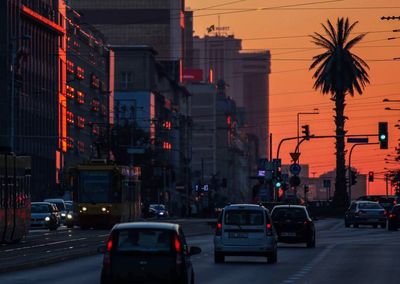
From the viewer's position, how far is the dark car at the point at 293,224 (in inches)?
1946

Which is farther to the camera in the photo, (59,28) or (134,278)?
(59,28)

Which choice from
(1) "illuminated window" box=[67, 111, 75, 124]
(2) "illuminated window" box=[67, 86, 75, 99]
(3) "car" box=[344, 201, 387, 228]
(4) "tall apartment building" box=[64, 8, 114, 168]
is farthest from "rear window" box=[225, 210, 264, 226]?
(2) "illuminated window" box=[67, 86, 75, 99]

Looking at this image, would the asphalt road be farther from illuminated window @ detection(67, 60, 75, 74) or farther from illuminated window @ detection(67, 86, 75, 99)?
illuminated window @ detection(67, 60, 75, 74)

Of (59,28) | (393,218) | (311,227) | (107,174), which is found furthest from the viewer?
(59,28)

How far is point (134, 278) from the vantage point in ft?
74.6

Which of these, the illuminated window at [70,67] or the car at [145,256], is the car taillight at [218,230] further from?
the illuminated window at [70,67]

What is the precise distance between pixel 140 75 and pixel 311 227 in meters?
133

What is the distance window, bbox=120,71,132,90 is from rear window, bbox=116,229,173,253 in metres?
161

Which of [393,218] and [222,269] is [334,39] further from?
[222,269]

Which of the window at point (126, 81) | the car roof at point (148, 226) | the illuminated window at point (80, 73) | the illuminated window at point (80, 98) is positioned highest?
the window at point (126, 81)

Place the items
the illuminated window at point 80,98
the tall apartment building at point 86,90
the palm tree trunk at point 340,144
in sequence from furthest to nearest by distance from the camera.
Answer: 1. the illuminated window at point 80,98
2. the tall apartment building at point 86,90
3. the palm tree trunk at point 340,144

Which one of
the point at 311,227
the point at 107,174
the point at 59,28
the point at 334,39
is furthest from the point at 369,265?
the point at 59,28

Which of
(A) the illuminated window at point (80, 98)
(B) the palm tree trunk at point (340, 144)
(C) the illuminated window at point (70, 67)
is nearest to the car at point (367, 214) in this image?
(B) the palm tree trunk at point (340, 144)

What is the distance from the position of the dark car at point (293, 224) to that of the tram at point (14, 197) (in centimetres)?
855
